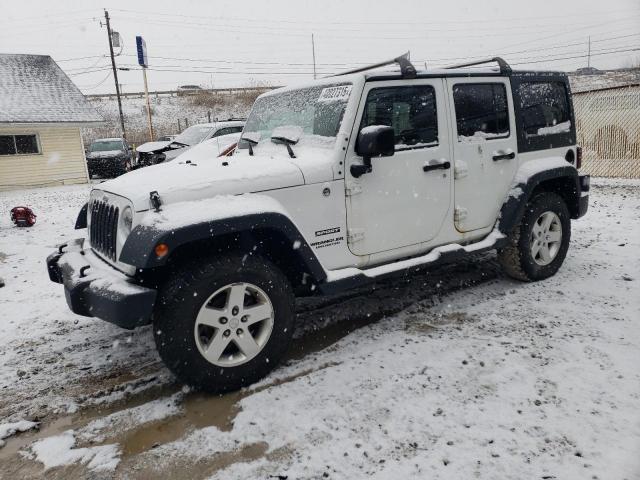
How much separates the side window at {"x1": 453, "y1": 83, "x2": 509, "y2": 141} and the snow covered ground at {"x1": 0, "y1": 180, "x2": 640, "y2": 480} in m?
1.55

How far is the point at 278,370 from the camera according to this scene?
337 cm

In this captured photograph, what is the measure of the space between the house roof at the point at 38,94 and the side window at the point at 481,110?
64.4 feet

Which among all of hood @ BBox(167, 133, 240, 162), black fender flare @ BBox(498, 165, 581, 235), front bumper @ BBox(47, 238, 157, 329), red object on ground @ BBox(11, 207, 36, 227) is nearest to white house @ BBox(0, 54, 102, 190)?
red object on ground @ BBox(11, 207, 36, 227)

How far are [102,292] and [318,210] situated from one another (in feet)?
4.87

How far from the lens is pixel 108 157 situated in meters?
20.4

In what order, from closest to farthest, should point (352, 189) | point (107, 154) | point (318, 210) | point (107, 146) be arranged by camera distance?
point (318, 210) → point (352, 189) → point (107, 154) → point (107, 146)

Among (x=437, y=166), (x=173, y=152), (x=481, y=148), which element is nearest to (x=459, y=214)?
(x=437, y=166)

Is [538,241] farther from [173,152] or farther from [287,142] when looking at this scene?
[173,152]

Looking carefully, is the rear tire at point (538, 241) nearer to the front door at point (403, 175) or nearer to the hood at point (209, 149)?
the front door at point (403, 175)

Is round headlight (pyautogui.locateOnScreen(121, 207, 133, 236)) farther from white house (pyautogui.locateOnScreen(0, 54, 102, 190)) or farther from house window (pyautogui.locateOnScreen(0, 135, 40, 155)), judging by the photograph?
house window (pyautogui.locateOnScreen(0, 135, 40, 155))

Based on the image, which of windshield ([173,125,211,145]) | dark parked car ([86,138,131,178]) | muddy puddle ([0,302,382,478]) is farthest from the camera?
dark parked car ([86,138,131,178])

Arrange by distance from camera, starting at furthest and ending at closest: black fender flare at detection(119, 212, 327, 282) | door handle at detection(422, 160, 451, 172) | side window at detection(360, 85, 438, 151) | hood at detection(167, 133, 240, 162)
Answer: hood at detection(167, 133, 240, 162)
door handle at detection(422, 160, 451, 172)
side window at detection(360, 85, 438, 151)
black fender flare at detection(119, 212, 327, 282)

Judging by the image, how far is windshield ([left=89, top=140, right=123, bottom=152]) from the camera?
21.0 metres

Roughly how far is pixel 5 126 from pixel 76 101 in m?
3.71
